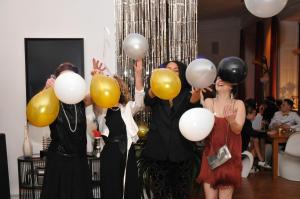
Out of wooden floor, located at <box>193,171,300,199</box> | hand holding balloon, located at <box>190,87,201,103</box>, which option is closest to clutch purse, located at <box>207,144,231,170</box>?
hand holding balloon, located at <box>190,87,201,103</box>

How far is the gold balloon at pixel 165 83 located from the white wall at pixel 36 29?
4.42 ft

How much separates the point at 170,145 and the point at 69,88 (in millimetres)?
886

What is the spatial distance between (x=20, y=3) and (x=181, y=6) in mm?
1690

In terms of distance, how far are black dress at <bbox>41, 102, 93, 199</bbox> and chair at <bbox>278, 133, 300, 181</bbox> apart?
3.38 m

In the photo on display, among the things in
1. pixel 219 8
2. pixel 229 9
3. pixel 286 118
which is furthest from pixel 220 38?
pixel 286 118

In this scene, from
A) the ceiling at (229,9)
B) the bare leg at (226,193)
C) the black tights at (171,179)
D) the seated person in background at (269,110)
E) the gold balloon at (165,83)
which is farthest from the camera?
the ceiling at (229,9)

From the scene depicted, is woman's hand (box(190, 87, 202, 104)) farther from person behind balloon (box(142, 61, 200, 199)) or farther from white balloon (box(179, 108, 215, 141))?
white balloon (box(179, 108, 215, 141))

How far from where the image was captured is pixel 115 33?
3.69m

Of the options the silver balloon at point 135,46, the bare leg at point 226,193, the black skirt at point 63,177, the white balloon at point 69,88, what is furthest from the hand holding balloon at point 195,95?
the black skirt at point 63,177

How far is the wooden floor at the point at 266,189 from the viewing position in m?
4.18

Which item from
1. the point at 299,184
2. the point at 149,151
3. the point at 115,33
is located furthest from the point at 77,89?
the point at 299,184

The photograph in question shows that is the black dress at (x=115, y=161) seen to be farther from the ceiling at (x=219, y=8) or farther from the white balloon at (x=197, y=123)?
the ceiling at (x=219, y=8)

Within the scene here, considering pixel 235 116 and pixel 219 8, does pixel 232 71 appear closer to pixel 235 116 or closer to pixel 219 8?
pixel 235 116

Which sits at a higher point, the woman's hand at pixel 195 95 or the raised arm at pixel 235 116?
the woman's hand at pixel 195 95
